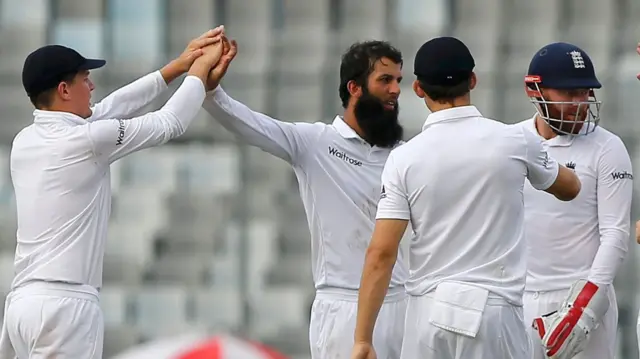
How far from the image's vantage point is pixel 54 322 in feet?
18.4

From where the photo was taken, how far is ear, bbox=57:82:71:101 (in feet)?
18.7

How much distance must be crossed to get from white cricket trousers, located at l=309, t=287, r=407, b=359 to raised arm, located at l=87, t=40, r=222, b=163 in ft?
3.08

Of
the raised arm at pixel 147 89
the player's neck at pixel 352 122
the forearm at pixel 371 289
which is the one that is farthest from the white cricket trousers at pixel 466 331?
the raised arm at pixel 147 89

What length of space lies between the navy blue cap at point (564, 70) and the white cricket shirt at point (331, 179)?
0.73 meters

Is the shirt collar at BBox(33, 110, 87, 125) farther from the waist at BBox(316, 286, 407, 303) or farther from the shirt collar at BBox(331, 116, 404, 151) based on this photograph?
the waist at BBox(316, 286, 407, 303)

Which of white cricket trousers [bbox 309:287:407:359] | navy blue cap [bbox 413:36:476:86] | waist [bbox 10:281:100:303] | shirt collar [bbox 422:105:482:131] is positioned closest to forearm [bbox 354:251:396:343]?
shirt collar [bbox 422:105:482:131]

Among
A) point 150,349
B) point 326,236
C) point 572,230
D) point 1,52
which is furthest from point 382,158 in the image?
point 1,52

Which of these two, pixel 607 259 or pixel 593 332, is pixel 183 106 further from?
pixel 593 332

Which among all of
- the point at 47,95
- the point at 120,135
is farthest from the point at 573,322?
the point at 47,95

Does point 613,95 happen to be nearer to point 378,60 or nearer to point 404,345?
point 378,60

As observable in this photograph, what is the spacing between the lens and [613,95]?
1221 cm

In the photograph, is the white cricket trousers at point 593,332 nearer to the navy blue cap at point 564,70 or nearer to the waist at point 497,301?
the navy blue cap at point 564,70

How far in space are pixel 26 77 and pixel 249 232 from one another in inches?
264

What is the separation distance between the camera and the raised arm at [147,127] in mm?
5613
